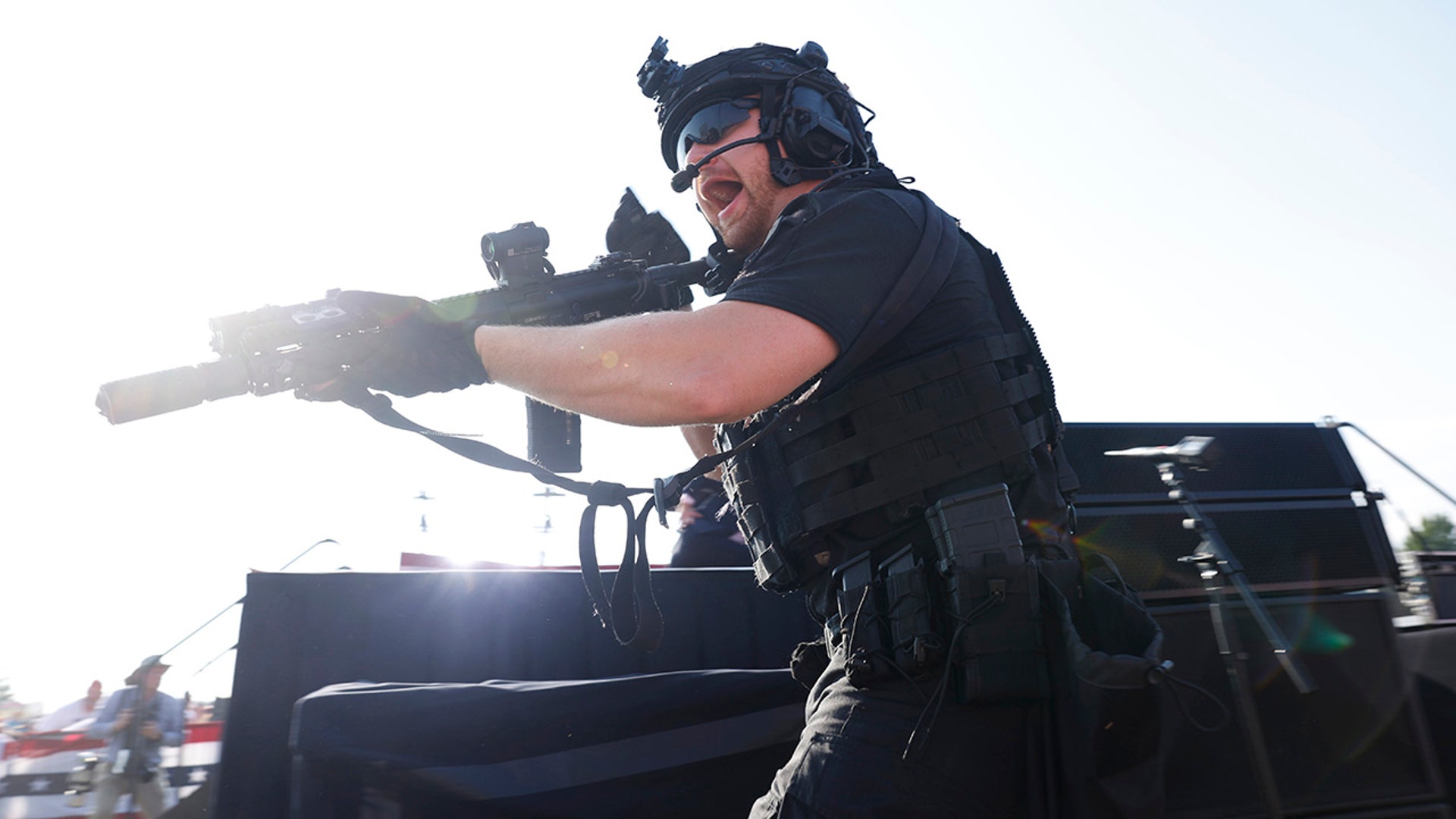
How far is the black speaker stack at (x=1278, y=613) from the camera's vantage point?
2650 mm

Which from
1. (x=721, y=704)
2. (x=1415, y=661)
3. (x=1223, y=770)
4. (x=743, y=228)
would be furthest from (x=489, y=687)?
(x=1415, y=661)

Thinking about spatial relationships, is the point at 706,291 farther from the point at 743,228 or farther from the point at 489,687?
the point at 489,687

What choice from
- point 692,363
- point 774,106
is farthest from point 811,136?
point 692,363

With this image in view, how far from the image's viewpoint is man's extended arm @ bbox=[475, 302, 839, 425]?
151 centimetres

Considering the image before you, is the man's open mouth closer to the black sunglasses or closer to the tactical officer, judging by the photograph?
the black sunglasses

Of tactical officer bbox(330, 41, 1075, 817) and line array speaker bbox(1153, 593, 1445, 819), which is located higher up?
tactical officer bbox(330, 41, 1075, 817)

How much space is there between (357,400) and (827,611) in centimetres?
117

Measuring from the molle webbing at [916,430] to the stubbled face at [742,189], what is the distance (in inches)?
29.2

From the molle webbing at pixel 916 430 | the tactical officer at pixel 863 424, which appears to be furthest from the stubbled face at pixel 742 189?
the molle webbing at pixel 916 430

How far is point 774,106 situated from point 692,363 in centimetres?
113

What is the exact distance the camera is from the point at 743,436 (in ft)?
6.66

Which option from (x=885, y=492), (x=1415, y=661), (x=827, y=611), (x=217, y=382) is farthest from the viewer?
(x=1415, y=661)

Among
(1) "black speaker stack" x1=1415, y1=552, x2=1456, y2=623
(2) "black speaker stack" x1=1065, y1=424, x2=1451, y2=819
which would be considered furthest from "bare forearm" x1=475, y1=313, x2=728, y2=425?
(1) "black speaker stack" x1=1415, y1=552, x2=1456, y2=623

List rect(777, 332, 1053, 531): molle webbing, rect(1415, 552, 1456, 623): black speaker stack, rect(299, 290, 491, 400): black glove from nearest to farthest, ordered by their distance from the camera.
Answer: rect(777, 332, 1053, 531): molle webbing
rect(299, 290, 491, 400): black glove
rect(1415, 552, 1456, 623): black speaker stack
